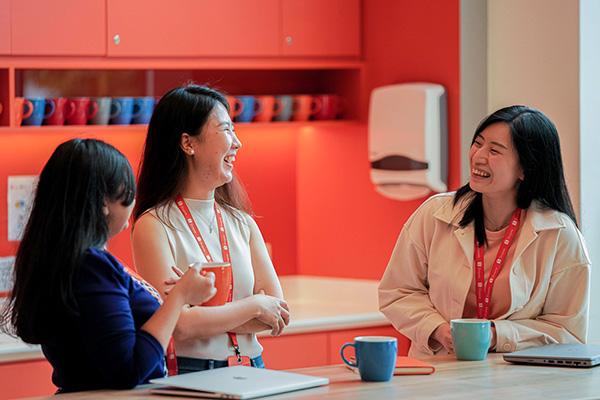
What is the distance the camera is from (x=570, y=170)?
10.7 feet

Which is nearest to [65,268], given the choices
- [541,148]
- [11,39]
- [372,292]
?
[541,148]

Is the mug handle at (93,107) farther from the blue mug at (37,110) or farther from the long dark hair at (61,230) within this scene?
the long dark hair at (61,230)

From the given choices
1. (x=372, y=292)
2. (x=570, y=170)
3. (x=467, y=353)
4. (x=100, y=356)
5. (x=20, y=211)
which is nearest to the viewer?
(x=100, y=356)

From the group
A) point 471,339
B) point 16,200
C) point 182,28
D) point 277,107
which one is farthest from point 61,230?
point 277,107

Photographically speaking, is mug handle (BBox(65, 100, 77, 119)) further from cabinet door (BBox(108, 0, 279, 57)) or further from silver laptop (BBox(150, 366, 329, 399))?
silver laptop (BBox(150, 366, 329, 399))

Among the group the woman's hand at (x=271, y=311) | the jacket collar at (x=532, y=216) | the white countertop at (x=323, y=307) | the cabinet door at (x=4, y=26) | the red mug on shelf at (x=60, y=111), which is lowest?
the white countertop at (x=323, y=307)

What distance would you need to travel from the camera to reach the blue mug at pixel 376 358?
1.83 meters

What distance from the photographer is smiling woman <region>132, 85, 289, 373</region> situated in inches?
81.7

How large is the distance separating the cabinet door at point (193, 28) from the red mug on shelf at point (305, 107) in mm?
251

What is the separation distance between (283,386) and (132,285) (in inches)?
13.7

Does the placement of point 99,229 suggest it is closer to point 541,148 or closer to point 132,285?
point 132,285

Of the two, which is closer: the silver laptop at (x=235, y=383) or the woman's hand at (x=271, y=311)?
the silver laptop at (x=235, y=383)

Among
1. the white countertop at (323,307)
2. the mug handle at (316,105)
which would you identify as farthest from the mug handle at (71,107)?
the mug handle at (316,105)

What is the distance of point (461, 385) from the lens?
1.81m
